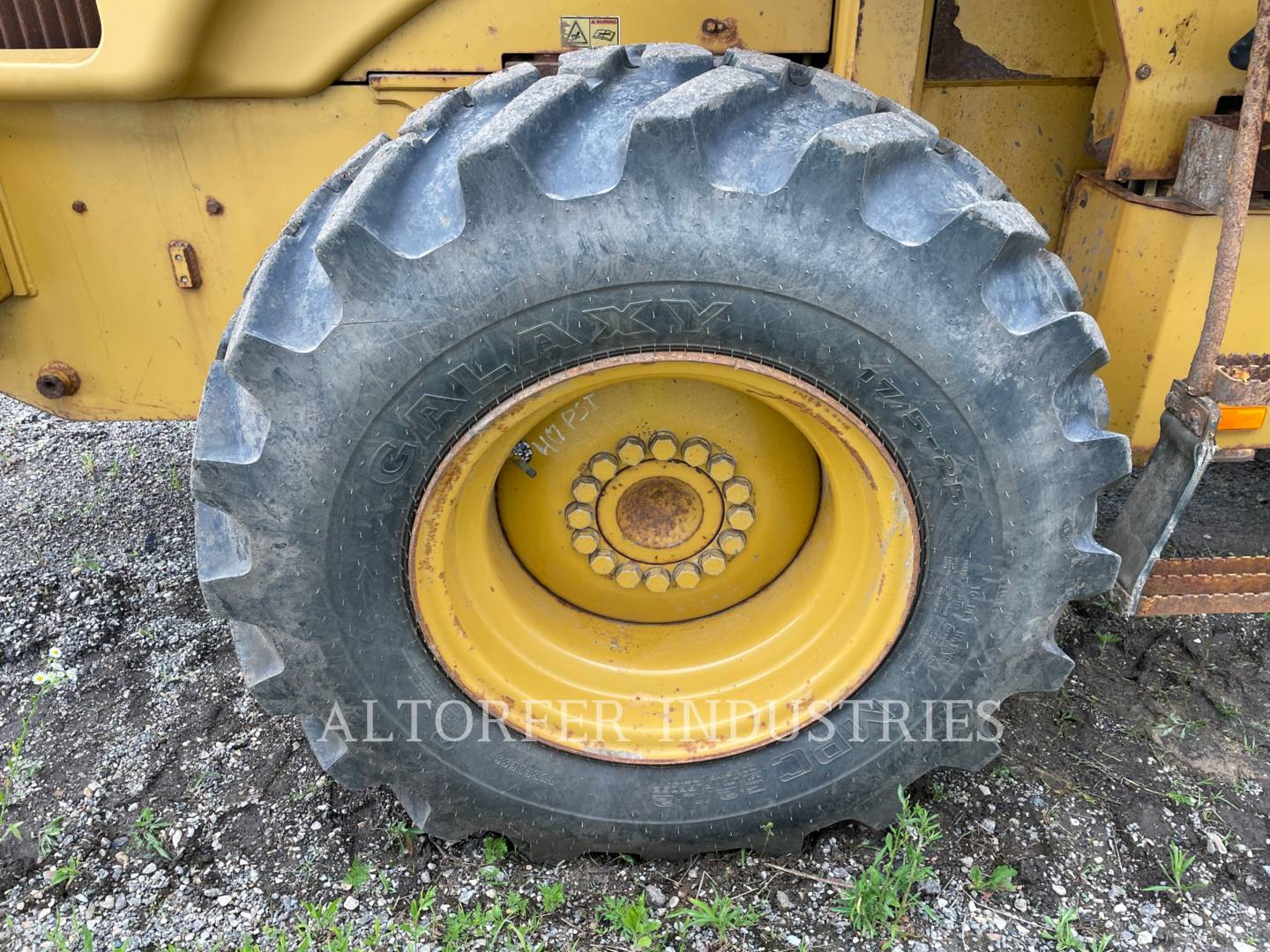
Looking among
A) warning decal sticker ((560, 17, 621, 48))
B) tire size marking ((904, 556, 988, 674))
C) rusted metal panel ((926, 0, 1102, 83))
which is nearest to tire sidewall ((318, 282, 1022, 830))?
tire size marking ((904, 556, 988, 674))

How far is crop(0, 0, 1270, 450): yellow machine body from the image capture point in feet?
6.60

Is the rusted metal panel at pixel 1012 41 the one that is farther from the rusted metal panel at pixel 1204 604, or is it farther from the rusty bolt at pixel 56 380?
the rusty bolt at pixel 56 380

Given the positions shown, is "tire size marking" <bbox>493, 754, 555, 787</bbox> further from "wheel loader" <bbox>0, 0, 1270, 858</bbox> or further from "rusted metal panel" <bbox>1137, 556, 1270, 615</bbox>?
"rusted metal panel" <bbox>1137, 556, 1270, 615</bbox>

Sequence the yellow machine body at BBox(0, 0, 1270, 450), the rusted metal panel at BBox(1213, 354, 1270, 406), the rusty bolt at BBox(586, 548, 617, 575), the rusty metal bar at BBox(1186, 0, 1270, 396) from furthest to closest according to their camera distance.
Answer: the rusty bolt at BBox(586, 548, 617, 575) < the yellow machine body at BBox(0, 0, 1270, 450) < the rusted metal panel at BBox(1213, 354, 1270, 406) < the rusty metal bar at BBox(1186, 0, 1270, 396)

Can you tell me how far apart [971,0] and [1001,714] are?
1.69m

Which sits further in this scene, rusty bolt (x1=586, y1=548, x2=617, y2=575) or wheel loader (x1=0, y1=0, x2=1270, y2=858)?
rusty bolt (x1=586, y1=548, x2=617, y2=575)

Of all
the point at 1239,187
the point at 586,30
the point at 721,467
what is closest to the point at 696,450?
the point at 721,467

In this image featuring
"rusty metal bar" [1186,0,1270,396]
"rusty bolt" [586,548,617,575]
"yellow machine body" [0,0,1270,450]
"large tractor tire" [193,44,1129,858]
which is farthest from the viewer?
"rusty bolt" [586,548,617,575]

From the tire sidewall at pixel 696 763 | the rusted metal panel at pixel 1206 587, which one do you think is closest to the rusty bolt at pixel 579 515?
the tire sidewall at pixel 696 763

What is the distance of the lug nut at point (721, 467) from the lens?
2041 mm

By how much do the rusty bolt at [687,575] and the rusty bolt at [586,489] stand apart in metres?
0.25

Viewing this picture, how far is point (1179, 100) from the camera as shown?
2.00m

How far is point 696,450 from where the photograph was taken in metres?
2.03

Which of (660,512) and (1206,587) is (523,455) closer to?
(660,512)
